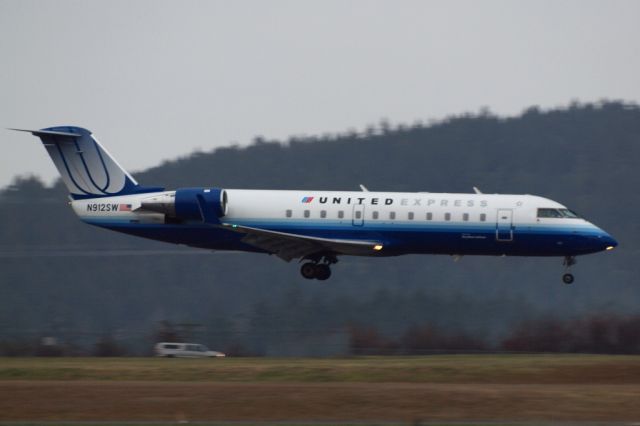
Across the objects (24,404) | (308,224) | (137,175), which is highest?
(137,175)

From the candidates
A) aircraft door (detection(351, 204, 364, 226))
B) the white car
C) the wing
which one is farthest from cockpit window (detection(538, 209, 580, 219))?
the white car

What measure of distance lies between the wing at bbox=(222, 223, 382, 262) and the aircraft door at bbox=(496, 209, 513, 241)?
4.19 meters

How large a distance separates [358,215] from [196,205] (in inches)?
230

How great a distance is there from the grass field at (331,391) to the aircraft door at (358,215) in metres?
7.88

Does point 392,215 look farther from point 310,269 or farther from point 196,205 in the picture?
point 196,205

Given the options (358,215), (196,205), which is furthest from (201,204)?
(358,215)

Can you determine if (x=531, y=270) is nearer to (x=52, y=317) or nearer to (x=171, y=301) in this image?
(x=171, y=301)

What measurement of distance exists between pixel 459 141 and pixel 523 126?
11.8 metres

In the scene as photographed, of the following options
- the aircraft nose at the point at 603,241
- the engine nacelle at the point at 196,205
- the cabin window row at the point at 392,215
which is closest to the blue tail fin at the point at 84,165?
the engine nacelle at the point at 196,205

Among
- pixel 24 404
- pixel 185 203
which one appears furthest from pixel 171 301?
pixel 24 404

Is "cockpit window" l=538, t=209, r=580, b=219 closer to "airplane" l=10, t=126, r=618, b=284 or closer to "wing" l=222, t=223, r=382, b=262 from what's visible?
"airplane" l=10, t=126, r=618, b=284

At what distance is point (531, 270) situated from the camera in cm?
9281

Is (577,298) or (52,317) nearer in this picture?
(52,317)

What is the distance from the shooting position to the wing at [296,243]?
4056 cm
